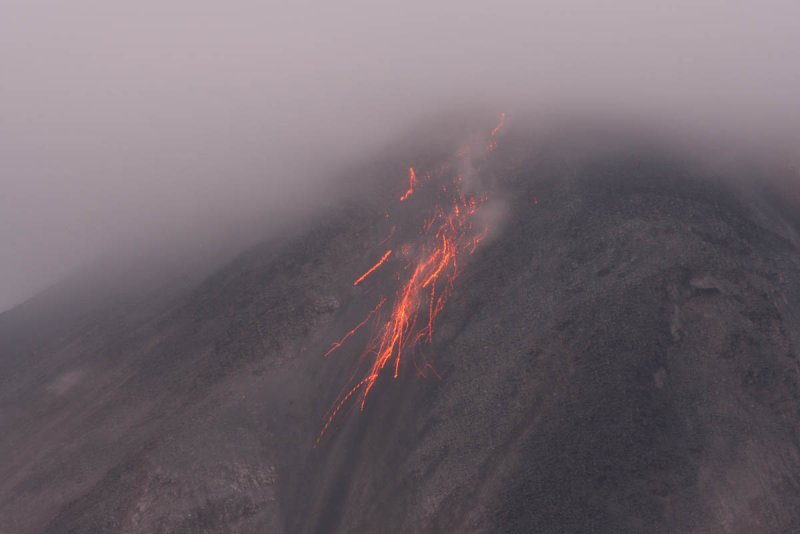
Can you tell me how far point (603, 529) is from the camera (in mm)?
26281

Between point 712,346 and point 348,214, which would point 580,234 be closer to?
point 712,346

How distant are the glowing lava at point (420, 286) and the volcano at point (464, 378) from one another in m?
0.21

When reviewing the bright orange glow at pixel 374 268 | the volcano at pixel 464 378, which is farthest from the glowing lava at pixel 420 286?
the volcano at pixel 464 378

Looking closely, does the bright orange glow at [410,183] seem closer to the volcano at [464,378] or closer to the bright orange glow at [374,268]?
the volcano at [464,378]

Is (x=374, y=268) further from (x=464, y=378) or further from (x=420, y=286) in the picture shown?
(x=464, y=378)

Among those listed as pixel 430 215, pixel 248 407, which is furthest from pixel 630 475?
pixel 430 215

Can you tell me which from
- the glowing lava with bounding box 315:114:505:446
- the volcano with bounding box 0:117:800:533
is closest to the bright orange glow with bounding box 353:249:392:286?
the glowing lava with bounding box 315:114:505:446

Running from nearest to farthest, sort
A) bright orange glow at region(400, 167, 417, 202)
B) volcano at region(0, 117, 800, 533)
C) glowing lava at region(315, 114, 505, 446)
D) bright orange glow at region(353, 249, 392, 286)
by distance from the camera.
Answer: volcano at region(0, 117, 800, 533) → glowing lava at region(315, 114, 505, 446) → bright orange glow at region(353, 249, 392, 286) → bright orange glow at region(400, 167, 417, 202)

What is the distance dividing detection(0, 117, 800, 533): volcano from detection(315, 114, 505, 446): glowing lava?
214mm

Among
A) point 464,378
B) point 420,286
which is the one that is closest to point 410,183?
point 420,286

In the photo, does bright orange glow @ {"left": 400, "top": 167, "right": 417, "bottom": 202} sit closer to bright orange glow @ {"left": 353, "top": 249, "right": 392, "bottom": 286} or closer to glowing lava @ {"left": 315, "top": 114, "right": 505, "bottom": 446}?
glowing lava @ {"left": 315, "top": 114, "right": 505, "bottom": 446}

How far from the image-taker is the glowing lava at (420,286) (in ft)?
131

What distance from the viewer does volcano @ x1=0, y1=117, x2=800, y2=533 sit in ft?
94.2

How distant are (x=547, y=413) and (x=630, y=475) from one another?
5548 millimetres
